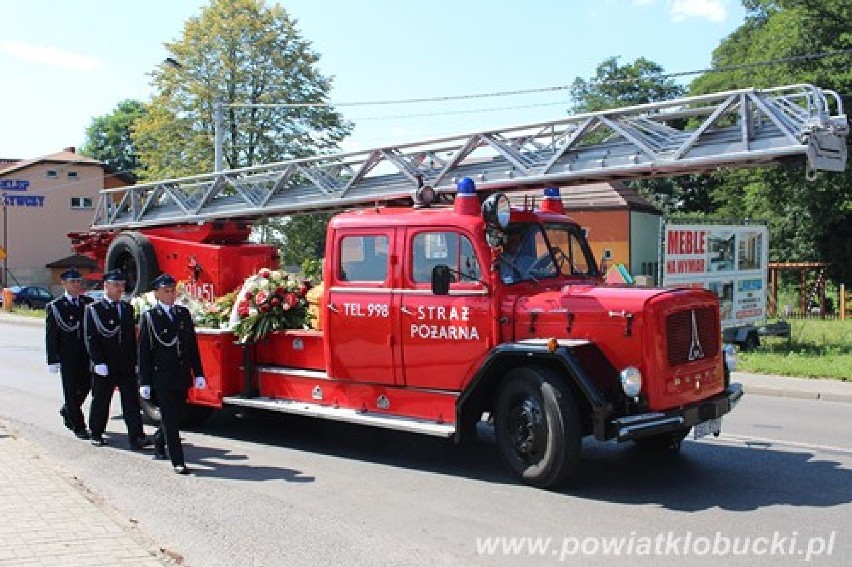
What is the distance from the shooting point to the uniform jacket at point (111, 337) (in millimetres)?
9508

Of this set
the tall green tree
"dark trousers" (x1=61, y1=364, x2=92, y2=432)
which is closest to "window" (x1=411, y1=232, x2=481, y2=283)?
"dark trousers" (x1=61, y1=364, x2=92, y2=432)

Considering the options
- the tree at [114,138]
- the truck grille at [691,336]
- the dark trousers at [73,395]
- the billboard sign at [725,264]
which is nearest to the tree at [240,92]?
the billboard sign at [725,264]

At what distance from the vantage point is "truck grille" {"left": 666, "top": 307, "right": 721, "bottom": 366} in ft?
24.3

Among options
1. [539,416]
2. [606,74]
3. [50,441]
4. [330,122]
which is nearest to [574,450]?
[539,416]

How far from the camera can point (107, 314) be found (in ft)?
31.5

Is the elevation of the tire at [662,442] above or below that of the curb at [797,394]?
above

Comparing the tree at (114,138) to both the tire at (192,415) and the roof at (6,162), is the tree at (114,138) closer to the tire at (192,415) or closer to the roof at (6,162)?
the roof at (6,162)

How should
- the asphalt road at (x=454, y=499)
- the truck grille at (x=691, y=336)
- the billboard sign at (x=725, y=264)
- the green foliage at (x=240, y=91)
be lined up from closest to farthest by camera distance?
1. the asphalt road at (x=454, y=499)
2. the truck grille at (x=691, y=336)
3. the billboard sign at (x=725, y=264)
4. the green foliage at (x=240, y=91)

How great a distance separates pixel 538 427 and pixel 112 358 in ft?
15.9

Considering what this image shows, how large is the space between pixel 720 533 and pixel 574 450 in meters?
1.36

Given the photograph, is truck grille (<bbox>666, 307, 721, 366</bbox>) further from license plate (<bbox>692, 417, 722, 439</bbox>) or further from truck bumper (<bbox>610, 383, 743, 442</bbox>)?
license plate (<bbox>692, 417, 722, 439</bbox>)

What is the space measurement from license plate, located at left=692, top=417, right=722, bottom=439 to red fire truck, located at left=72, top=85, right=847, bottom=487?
15mm

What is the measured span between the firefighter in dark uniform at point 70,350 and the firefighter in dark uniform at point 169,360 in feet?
5.96

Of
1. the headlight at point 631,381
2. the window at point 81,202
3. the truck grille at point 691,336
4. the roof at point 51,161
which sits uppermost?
the roof at point 51,161
